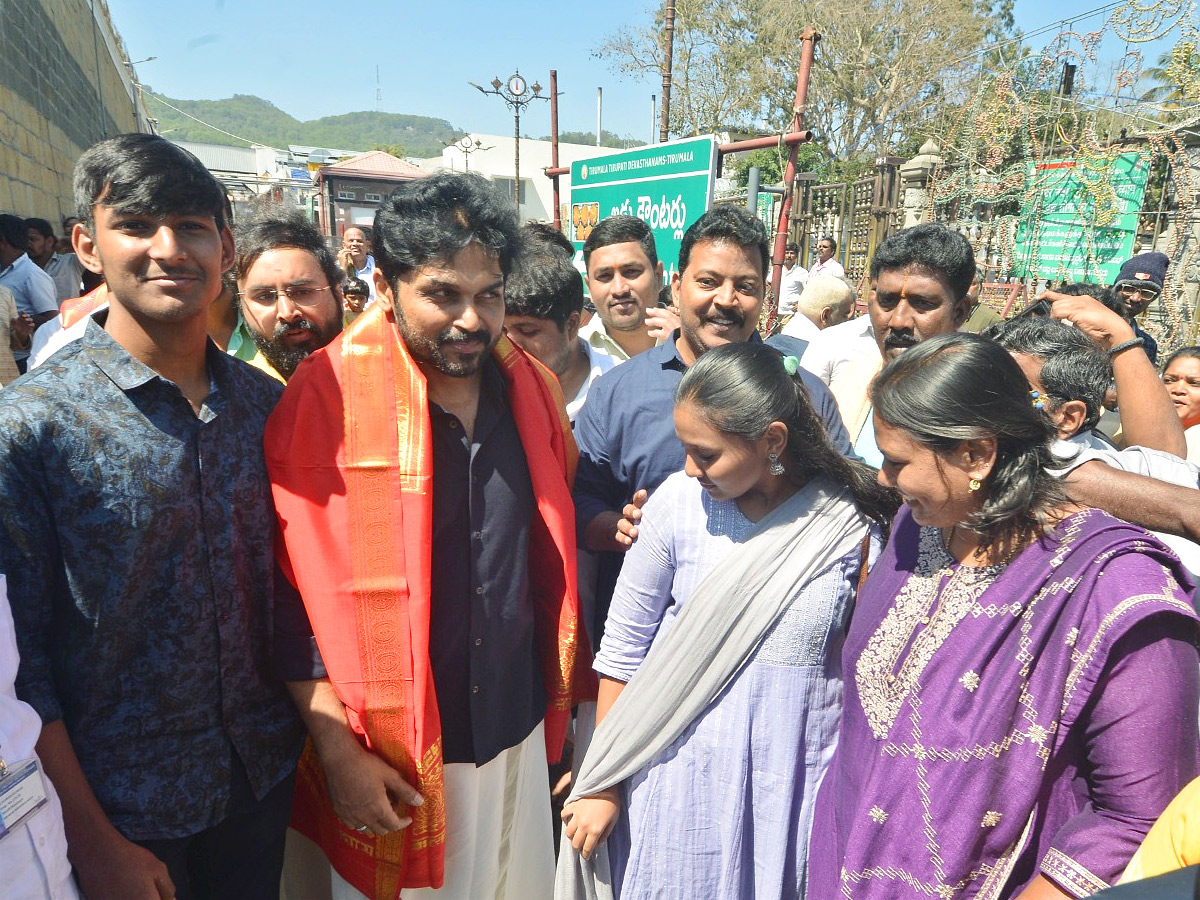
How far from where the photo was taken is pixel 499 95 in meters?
14.3

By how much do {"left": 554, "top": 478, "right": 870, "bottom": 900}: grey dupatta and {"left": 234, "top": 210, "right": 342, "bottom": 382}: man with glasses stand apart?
62.5 inches

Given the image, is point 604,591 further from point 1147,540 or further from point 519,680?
point 1147,540

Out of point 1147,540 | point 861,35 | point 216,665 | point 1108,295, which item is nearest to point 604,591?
point 216,665

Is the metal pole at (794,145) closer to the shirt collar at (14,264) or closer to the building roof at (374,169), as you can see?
the shirt collar at (14,264)

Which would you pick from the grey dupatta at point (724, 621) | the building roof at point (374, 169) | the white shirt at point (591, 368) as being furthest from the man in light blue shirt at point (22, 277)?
the building roof at point (374, 169)

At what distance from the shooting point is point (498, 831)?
2.03 m

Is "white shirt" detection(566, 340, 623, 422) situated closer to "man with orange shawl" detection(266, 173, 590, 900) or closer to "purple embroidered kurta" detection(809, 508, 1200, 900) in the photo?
"man with orange shawl" detection(266, 173, 590, 900)

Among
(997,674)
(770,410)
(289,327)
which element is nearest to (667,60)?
(289,327)

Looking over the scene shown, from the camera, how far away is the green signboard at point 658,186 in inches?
170

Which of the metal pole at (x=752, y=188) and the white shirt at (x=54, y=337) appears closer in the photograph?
the white shirt at (x=54, y=337)

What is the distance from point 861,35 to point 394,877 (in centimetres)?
2675

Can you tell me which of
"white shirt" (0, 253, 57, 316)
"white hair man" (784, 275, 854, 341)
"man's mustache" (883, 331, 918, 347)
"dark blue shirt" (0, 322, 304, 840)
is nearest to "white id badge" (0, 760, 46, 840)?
"dark blue shirt" (0, 322, 304, 840)

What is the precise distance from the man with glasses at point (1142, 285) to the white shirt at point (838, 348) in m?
1.59

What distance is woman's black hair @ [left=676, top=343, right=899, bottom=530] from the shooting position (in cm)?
164
